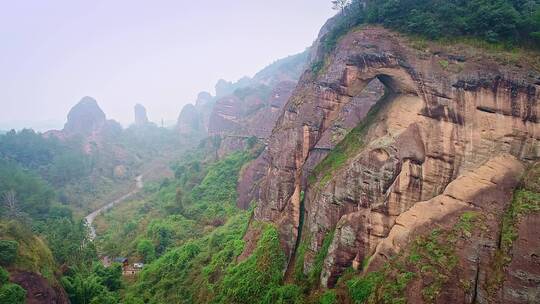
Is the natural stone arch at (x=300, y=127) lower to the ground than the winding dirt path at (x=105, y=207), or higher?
higher

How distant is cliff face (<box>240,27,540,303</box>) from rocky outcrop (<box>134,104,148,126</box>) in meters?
155

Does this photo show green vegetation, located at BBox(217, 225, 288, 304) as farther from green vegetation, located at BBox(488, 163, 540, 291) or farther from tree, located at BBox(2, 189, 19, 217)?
tree, located at BBox(2, 189, 19, 217)

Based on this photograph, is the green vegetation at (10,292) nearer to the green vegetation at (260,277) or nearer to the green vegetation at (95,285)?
the green vegetation at (95,285)

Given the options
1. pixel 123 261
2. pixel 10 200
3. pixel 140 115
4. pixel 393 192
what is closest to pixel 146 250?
pixel 123 261

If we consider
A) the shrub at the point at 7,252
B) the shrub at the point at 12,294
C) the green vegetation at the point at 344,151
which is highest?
the green vegetation at the point at 344,151

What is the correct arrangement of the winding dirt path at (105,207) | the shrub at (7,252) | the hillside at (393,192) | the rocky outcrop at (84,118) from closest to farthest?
the hillside at (393,192) < the shrub at (7,252) < the winding dirt path at (105,207) < the rocky outcrop at (84,118)

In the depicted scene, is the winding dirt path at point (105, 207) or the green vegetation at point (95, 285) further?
the winding dirt path at point (105, 207)

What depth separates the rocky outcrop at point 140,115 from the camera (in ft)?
545

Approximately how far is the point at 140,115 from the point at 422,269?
548ft

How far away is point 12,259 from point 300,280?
55.6 ft

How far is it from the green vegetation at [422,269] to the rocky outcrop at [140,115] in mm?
160518

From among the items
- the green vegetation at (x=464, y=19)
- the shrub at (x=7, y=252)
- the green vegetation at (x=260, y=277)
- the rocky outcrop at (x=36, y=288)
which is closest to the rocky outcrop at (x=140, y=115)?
the shrub at (x=7, y=252)

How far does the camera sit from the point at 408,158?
1703 centimetres

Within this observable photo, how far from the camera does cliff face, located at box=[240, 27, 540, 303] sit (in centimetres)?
1516
